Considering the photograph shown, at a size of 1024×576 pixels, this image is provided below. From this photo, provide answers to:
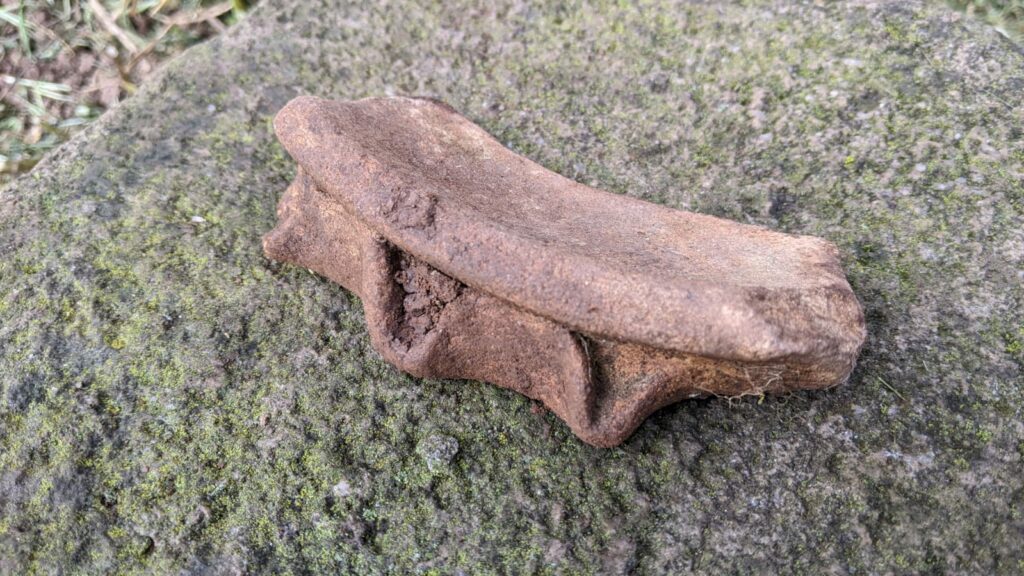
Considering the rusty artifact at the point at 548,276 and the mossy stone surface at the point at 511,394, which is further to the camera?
the mossy stone surface at the point at 511,394

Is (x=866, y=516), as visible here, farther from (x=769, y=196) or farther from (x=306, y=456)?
(x=306, y=456)

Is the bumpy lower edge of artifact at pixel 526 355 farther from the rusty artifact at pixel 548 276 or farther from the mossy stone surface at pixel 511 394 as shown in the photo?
the mossy stone surface at pixel 511 394

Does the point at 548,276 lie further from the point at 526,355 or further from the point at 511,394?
the point at 511,394

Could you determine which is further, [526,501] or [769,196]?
[769,196]

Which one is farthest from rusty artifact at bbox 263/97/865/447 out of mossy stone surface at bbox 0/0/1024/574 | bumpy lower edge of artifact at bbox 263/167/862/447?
mossy stone surface at bbox 0/0/1024/574

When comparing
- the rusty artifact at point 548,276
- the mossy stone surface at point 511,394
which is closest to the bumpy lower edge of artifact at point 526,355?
the rusty artifact at point 548,276

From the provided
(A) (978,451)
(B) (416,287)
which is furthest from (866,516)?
(B) (416,287)

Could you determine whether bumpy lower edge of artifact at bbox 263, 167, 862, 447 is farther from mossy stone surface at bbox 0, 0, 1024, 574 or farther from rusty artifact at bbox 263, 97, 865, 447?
mossy stone surface at bbox 0, 0, 1024, 574

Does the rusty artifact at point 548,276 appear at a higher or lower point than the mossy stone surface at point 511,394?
higher

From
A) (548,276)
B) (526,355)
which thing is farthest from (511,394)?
(548,276)
